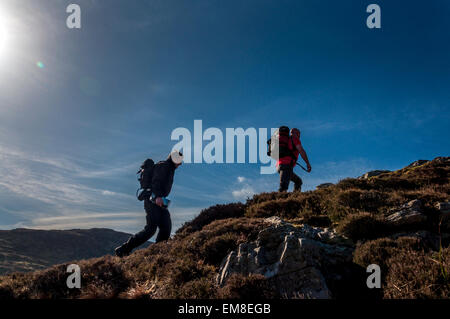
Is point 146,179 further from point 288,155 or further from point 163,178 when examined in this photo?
point 288,155

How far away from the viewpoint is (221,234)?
6527 mm

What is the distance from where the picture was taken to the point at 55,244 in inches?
3878

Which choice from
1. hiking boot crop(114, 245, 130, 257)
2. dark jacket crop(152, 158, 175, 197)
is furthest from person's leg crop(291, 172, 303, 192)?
hiking boot crop(114, 245, 130, 257)

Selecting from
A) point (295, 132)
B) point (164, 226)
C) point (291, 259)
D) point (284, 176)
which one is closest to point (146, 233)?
point (164, 226)

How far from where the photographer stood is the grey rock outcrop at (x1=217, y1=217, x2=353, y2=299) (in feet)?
13.6

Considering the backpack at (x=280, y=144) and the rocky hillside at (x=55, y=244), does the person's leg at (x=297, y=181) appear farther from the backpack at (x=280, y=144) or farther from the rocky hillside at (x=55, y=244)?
the rocky hillside at (x=55, y=244)

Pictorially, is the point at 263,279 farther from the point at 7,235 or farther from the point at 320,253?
the point at 7,235

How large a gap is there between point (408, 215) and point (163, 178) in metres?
6.35

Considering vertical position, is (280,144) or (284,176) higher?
(280,144)

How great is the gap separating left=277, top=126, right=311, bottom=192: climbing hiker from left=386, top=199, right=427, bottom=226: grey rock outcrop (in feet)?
14.6
